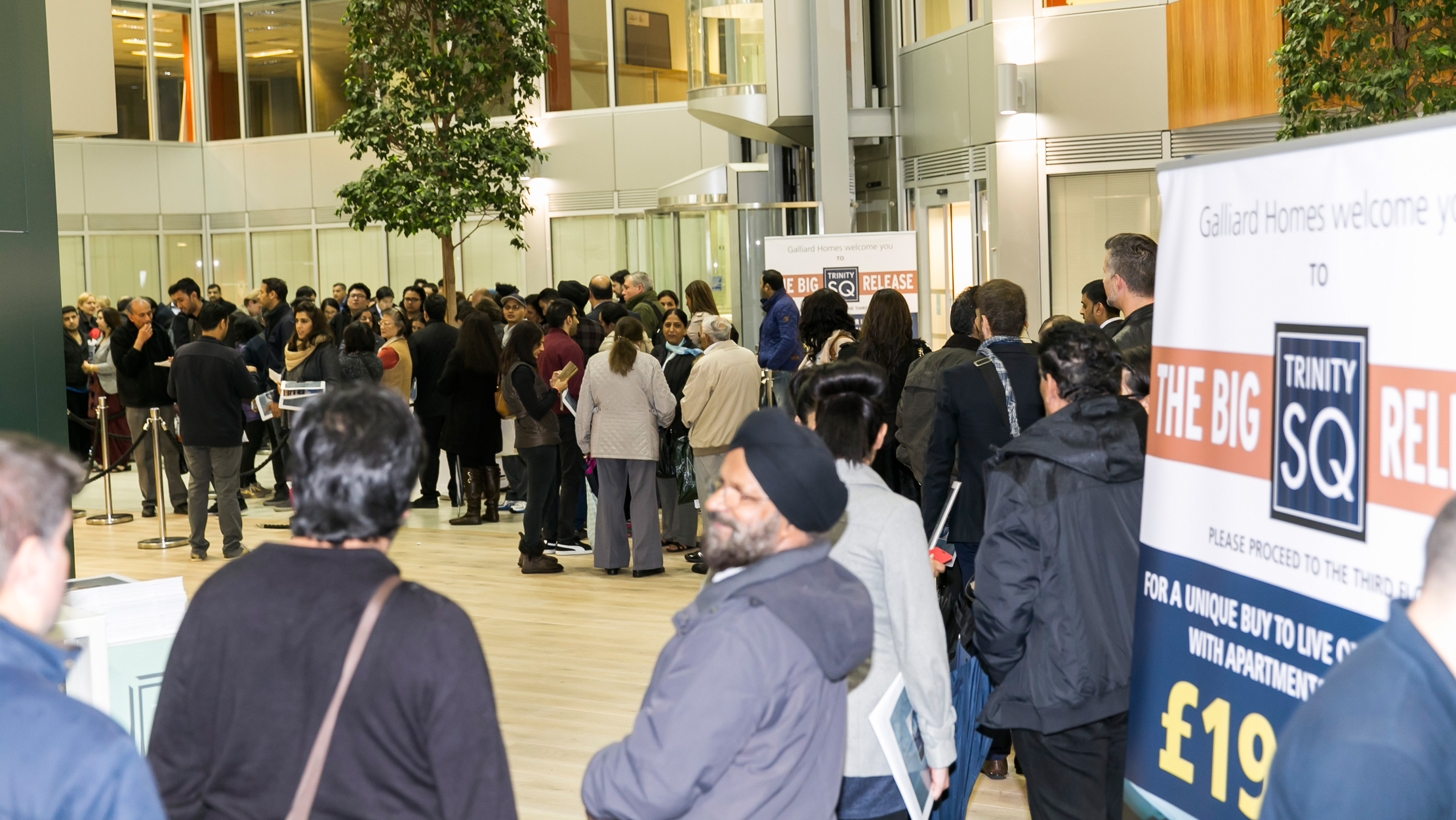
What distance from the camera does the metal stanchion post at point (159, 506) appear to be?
9.55 metres

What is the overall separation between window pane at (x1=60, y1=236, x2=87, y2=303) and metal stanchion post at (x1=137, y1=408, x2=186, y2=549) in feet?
42.1

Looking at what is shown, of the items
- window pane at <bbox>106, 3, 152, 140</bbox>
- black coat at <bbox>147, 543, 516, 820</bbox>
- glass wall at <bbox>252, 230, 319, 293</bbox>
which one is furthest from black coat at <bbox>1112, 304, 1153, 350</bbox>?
window pane at <bbox>106, 3, 152, 140</bbox>

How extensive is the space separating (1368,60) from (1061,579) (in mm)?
6607

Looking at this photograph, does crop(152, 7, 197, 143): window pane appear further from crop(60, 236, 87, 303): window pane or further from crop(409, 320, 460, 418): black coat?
crop(409, 320, 460, 418): black coat

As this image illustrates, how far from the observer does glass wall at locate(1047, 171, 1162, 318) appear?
12.6m

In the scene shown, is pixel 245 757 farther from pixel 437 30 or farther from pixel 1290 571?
pixel 437 30

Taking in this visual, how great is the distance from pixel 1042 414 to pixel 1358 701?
3.47 metres

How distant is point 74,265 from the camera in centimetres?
2134

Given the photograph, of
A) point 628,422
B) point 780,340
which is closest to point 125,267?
point 780,340

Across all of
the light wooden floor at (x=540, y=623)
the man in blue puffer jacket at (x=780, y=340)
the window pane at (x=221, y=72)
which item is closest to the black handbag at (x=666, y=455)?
the light wooden floor at (x=540, y=623)

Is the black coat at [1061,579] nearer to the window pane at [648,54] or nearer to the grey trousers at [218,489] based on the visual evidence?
the grey trousers at [218,489]

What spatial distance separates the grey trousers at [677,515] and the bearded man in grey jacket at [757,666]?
682cm

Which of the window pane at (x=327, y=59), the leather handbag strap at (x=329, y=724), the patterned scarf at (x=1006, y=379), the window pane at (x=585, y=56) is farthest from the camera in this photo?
the window pane at (x=327, y=59)

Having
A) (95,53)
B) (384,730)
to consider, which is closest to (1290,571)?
(384,730)
